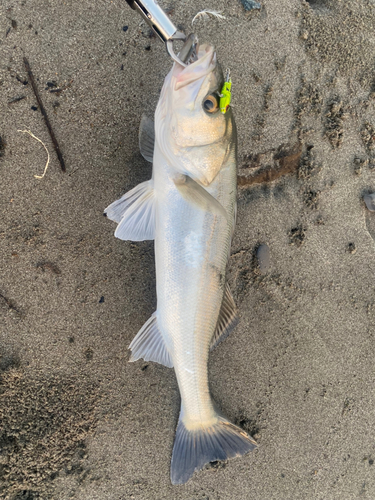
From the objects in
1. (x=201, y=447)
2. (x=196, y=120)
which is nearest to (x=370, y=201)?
(x=196, y=120)

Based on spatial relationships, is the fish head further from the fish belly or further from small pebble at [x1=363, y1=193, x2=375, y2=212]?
small pebble at [x1=363, y1=193, x2=375, y2=212]

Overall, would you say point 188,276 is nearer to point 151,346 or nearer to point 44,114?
point 151,346

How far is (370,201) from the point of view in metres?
2.81

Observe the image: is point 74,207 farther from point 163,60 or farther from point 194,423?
point 194,423

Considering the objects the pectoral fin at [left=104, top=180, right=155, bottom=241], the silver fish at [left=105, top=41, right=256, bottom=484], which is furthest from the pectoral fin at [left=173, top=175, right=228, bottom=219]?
the pectoral fin at [left=104, top=180, right=155, bottom=241]

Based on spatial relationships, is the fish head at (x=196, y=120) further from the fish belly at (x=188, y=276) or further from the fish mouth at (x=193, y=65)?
the fish belly at (x=188, y=276)

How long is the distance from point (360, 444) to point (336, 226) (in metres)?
1.93

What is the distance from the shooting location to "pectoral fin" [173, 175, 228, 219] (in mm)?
2168

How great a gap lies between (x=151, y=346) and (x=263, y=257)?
1.18 metres

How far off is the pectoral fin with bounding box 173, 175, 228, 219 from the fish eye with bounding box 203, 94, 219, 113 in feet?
1.47

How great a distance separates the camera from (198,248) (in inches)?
86.1

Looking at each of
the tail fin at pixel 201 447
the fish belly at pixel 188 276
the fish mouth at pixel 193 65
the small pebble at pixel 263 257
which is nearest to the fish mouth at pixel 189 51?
the fish mouth at pixel 193 65

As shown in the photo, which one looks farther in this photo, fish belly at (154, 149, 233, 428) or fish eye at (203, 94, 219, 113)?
fish belly at (154, 149, 233, 428)

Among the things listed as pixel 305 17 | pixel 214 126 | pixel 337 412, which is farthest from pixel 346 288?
pixel 305 17
